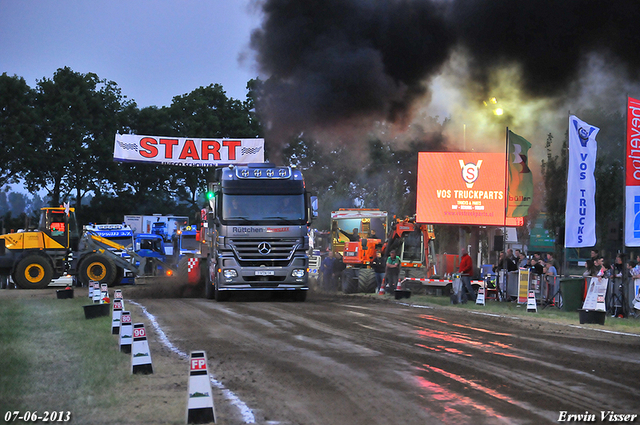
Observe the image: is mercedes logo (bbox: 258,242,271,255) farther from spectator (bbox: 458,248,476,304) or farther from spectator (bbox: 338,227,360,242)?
spectator (bbox: 338,227,360,242)

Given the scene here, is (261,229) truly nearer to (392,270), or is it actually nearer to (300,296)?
(300,296)

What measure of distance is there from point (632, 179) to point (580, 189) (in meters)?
1.76

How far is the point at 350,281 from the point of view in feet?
95.1

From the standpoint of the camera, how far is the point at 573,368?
9.62 m

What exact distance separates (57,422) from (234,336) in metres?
6.45

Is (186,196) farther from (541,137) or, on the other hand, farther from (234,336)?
(234,336)

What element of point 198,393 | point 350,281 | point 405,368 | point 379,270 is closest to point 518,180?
point 379,270

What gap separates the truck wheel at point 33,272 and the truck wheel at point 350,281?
12.6 meters

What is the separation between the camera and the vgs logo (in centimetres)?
3050

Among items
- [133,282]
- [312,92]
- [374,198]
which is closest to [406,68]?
[312,92]

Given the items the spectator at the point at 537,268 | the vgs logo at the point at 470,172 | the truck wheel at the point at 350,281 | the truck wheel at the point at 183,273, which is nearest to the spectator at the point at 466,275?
the spectator at the point at 537,268

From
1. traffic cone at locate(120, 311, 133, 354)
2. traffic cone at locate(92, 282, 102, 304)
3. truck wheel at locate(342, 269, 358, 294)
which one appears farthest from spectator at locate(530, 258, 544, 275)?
traffic cone at locate(120, 311, 133, 354)

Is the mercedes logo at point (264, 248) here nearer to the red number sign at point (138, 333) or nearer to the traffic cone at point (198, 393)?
the red number sign at point (138, 333)

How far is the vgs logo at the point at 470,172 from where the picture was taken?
3050 centimetres
